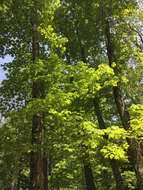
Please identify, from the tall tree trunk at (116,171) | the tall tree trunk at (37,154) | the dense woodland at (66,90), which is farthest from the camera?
the tall tree trunk at (116,171)

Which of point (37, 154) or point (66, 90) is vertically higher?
point (66, 90)

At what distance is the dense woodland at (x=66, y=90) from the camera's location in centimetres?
532

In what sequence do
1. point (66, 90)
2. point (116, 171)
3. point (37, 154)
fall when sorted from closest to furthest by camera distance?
point (37, 154)
point (66, 90)
point (116, 171)

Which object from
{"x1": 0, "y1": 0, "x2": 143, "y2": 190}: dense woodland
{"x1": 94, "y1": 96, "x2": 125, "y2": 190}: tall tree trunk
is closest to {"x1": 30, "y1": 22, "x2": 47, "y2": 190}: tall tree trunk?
{"x1": 0, "y1": 0, "x2": 143, "y2": 190}: dense woodland

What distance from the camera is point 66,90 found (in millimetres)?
A: 6770

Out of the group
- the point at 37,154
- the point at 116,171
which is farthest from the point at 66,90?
the point at 116,171

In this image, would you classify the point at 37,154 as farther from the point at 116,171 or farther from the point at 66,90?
the point at 116,171

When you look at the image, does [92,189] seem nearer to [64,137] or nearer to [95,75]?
[64,137]

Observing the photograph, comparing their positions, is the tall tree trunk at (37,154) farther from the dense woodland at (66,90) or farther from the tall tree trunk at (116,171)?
the tall tree trunk at (116,171)

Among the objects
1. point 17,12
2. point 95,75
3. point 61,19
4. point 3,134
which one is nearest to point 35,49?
point 17,12

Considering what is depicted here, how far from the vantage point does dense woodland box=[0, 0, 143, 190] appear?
532 cm

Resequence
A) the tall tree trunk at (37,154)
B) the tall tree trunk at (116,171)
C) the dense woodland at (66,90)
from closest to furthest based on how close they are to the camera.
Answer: the tall tree trunk at (37,154), the dense woodland at (66,90), the tall tree trunk at (116,171)

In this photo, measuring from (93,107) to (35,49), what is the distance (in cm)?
633

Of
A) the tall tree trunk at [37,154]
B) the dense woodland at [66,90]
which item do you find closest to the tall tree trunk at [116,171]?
the dense woodland at [66,90]
